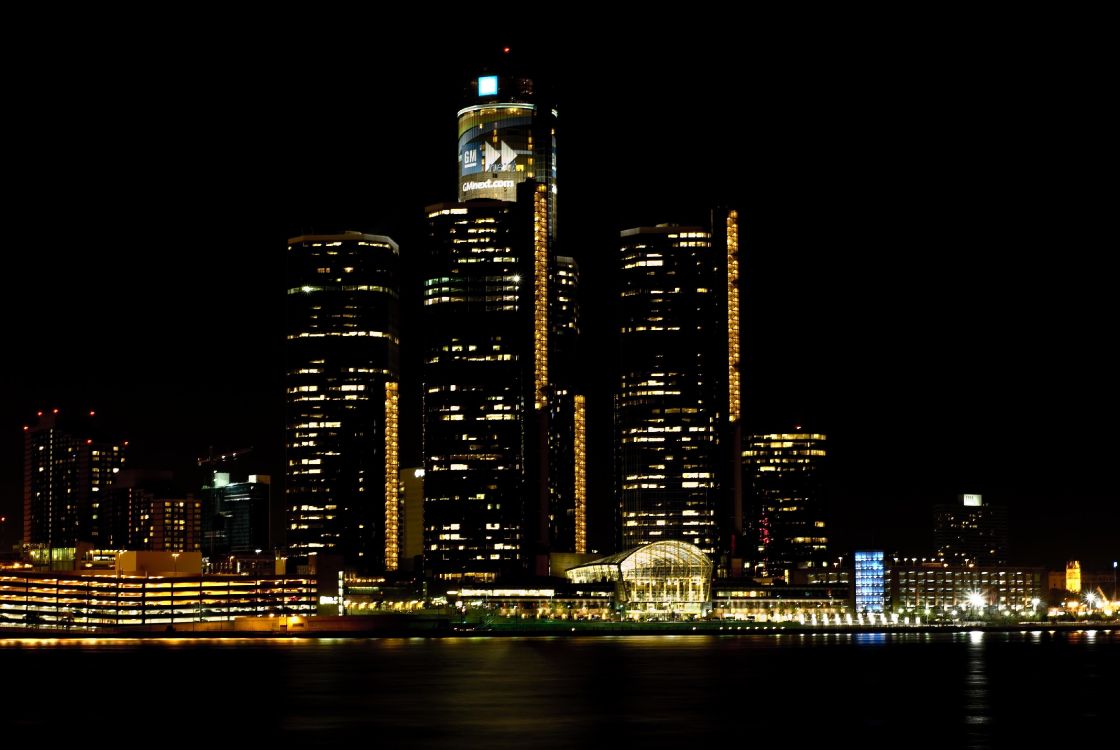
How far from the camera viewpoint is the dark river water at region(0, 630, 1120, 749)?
313ft

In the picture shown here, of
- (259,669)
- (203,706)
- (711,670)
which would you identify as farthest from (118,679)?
(711,670)

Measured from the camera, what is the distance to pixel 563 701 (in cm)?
11850

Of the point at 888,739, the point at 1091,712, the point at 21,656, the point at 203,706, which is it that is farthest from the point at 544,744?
the point at 21,656

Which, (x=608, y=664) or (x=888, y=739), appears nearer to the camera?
(x=888, y=739)

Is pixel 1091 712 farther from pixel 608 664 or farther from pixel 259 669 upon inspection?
pixel 259 669

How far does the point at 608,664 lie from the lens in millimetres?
167250

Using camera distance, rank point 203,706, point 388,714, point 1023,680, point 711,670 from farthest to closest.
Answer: point 711,670, point 1023,680, point 203,706, point 388,714

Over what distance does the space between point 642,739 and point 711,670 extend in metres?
63.8

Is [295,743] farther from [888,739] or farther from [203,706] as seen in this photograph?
[888,739]

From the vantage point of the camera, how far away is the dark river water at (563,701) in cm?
9525

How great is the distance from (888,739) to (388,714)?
33620 mm

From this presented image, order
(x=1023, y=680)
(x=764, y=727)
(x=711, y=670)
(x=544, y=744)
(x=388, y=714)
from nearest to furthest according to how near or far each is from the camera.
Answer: (x=544, y=744), (x=764, y=727), (x=388, y=714), (x=1023, y=680), (x=711, y=670)

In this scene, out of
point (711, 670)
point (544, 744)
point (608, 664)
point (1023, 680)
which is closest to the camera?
point (544, 744)

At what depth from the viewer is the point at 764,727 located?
101 meters
